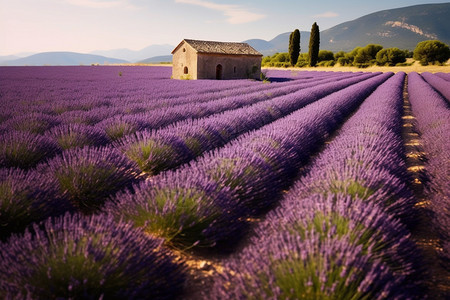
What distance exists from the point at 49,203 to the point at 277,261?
5.68 ft

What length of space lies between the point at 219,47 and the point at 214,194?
2195 centimetres

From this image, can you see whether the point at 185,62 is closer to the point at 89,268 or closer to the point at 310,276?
the point at 89,268

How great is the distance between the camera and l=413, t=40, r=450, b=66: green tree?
125 ft

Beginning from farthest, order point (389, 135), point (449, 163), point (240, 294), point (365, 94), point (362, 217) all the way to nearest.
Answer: point (365, 94), point (389, 135), point (449, 163), point (362, 217), point (240, 294)

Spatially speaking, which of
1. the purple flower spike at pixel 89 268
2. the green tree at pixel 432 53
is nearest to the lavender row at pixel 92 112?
the purple flower spike at pixel 89 268

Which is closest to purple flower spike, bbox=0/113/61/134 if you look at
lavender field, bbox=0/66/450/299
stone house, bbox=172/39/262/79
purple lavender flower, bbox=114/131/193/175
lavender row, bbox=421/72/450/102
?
lavender field, bbox=0/66/450/299

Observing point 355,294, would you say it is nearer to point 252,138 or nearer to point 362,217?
point 362,217

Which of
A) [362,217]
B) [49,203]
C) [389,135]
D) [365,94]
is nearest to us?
[362,217]

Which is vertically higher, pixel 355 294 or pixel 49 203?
pixel 355 294

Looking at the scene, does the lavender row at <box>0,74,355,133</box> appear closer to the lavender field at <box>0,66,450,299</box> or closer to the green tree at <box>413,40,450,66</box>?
the lavender field at <box>0,66,450,299</box>

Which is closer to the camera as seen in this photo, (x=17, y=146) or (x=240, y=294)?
(x=240, y=294)

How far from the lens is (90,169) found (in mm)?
2506

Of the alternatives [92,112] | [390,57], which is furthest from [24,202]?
[390,57]

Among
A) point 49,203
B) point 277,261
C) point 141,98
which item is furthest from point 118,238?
point 141,98
